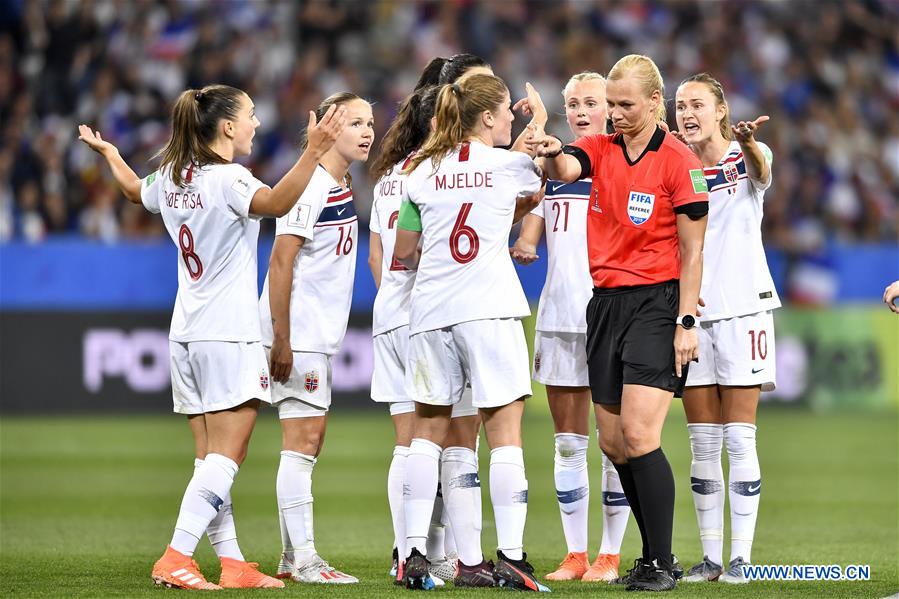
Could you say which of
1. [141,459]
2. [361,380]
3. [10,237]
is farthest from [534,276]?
[10,237]

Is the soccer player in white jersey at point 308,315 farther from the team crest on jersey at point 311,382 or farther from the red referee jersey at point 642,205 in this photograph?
the red referee jersey at point 642,205

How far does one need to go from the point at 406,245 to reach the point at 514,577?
1.68 metres

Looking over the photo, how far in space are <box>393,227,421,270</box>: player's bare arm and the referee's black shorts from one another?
0.91 m

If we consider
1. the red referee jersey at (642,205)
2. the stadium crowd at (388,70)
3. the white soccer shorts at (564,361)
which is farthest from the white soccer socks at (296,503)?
the stadium crowd at (388,70)

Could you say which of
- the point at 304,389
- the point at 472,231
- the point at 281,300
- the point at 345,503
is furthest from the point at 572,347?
the point at 345,503

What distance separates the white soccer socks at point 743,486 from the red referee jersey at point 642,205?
1167 mm

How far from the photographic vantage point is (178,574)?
629 centimetres

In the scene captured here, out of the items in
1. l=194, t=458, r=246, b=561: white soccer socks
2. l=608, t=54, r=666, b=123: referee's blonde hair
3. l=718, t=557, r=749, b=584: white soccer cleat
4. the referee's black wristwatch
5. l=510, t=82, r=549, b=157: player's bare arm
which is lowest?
l=718, t=557, r=749, b=584: white soccer cleat

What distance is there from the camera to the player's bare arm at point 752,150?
652 centimetres

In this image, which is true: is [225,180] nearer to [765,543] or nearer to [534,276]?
[765,543]

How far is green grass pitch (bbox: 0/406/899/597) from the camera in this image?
6977 mm

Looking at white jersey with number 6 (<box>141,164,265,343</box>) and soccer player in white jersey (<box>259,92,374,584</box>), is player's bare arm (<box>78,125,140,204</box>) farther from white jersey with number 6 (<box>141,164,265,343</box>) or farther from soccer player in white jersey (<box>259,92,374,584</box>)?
soccer player in white jersey (<box>259,92,374,584</box>)

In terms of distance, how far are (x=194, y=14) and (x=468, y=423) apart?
49.7 feet

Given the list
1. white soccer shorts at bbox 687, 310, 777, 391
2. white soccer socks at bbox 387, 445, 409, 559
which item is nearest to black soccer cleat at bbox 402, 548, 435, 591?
white soccer socks at bbox 387, 445, 409, 559
